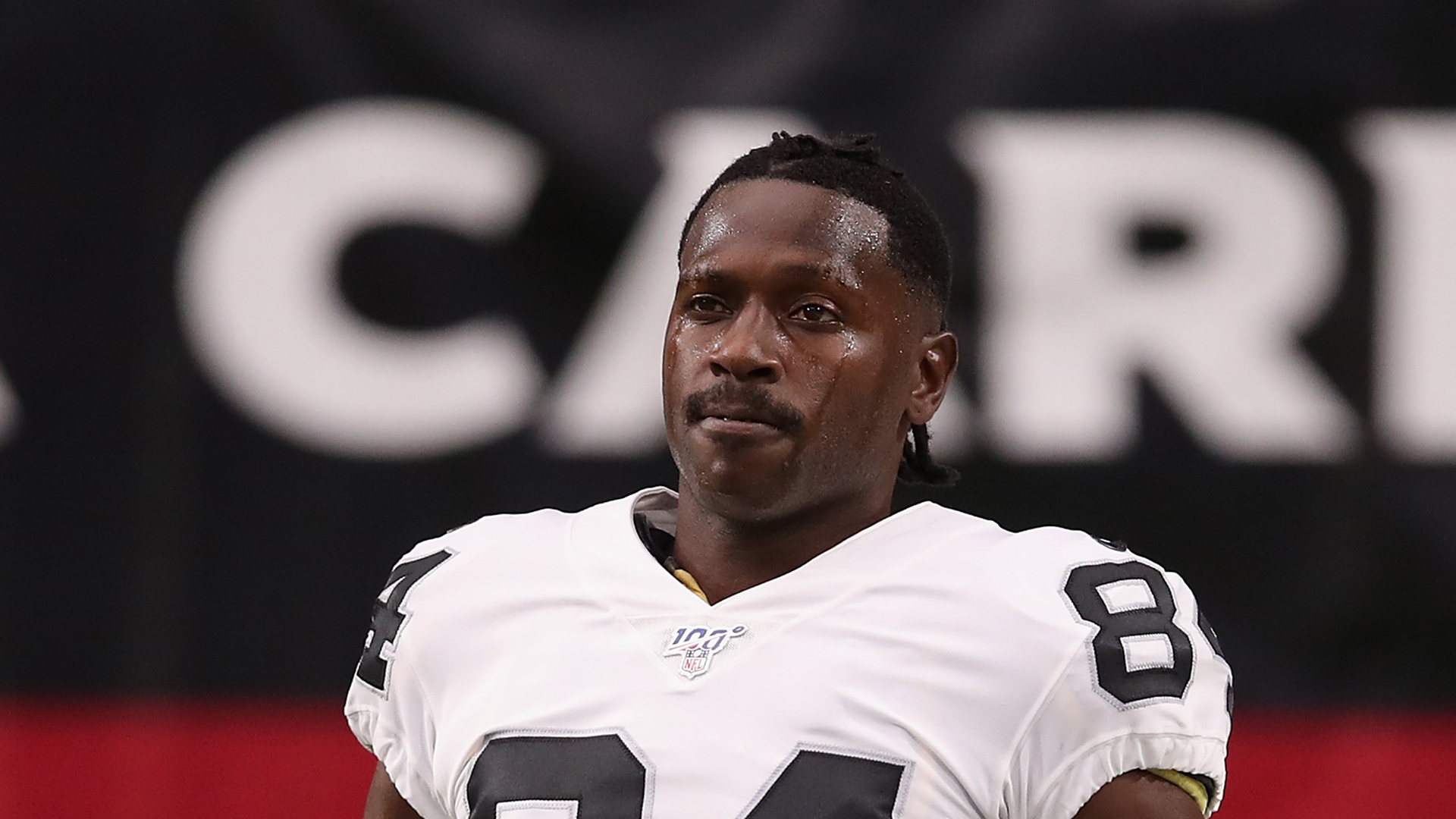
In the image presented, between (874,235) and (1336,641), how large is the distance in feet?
3.40

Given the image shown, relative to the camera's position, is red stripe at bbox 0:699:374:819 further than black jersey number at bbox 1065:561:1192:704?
Yes

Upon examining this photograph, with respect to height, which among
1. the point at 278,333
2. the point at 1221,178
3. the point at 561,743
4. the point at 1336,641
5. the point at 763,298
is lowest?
the point at 561,743

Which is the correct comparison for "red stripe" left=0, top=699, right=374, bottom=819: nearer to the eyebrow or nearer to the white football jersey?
the white football jersey

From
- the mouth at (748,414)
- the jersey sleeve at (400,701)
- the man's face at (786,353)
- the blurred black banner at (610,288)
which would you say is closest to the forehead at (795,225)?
the man's face at (786,353)

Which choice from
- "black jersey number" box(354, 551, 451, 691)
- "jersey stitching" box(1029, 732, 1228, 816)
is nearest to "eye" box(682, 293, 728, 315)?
"black jersey number" box(354, 551, 451, 691)

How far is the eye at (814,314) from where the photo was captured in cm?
129

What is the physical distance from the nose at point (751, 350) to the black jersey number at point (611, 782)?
0.26 metres

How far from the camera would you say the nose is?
4.17 feet

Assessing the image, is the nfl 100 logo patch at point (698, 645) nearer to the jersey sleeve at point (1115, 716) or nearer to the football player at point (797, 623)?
the football player at point (797, 623)

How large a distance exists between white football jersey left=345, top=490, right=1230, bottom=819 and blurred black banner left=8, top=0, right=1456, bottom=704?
783mm

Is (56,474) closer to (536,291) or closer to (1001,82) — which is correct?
(536,291)

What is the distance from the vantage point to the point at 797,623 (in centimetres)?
126

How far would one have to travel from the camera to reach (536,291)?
2139 millimetres

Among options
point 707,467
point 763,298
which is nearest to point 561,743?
point 707,467
